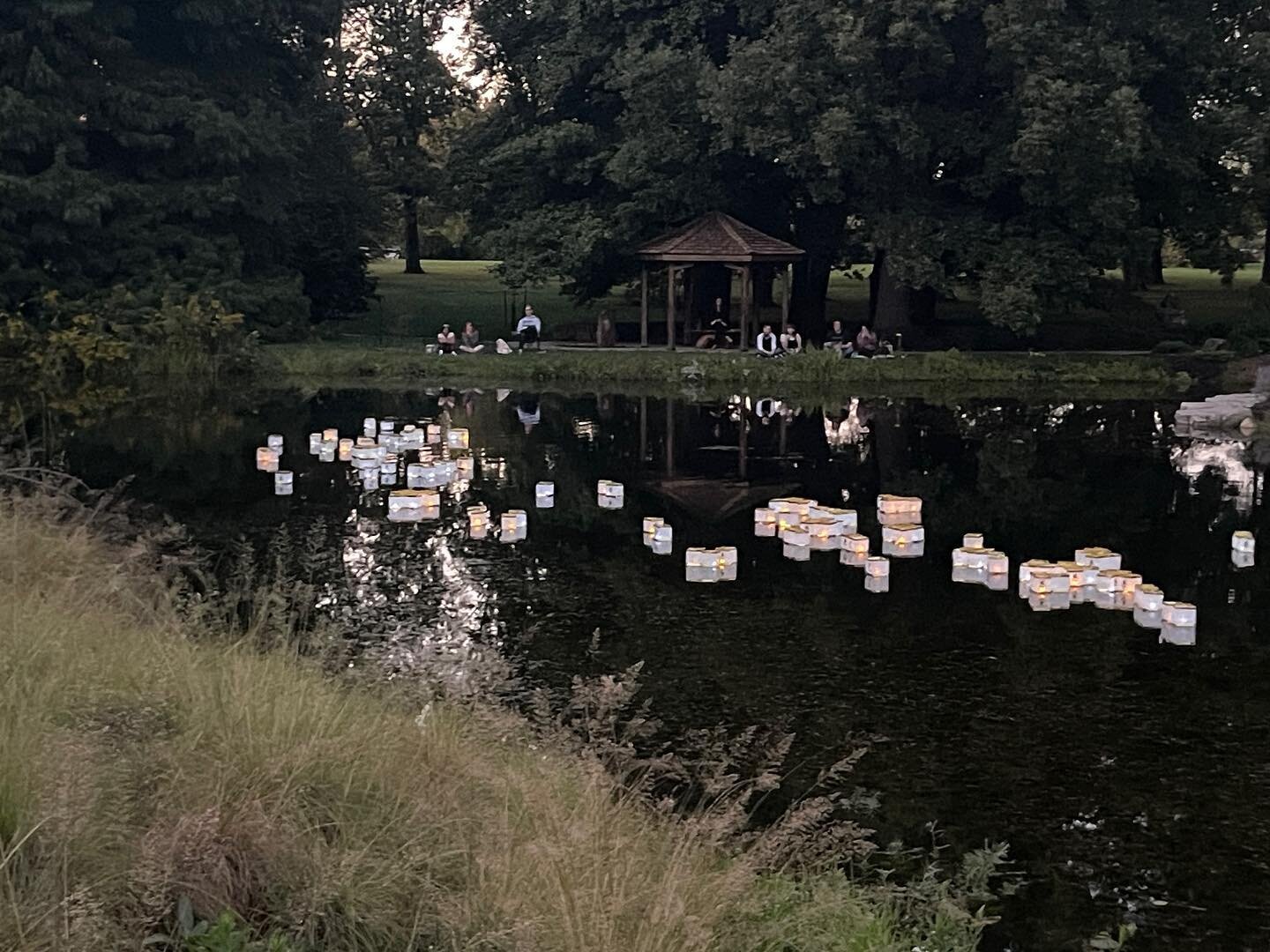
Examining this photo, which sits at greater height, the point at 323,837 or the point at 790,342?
the point at 790,342

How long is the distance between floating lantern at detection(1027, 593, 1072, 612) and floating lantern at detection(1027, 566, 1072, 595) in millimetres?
26

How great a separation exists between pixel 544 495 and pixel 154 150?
20808mm

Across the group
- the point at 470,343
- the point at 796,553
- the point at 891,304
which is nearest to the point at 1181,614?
the point at 796,553

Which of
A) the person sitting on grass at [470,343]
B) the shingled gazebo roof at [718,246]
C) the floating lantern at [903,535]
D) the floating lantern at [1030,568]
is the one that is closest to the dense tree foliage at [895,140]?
the shingled gazebo roof at [718,246]

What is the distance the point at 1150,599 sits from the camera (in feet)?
38.1

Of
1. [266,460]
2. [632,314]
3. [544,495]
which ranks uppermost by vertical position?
[632,314]

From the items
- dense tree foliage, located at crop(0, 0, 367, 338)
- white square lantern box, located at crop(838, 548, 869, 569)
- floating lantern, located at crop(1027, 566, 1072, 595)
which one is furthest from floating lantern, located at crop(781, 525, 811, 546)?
dense tree foliage, located at crop(0, 0, 367, 338)

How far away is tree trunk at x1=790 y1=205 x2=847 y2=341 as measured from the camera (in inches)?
1446

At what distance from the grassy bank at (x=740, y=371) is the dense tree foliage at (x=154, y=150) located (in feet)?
11.2

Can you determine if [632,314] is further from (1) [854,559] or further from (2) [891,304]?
(1) [854,559]

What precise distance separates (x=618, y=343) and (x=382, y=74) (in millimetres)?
14896

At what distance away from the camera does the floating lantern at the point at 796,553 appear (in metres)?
13.7

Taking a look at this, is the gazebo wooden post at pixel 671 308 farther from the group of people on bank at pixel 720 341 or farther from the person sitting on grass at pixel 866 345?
the person sitting on grass at pixel 866 345

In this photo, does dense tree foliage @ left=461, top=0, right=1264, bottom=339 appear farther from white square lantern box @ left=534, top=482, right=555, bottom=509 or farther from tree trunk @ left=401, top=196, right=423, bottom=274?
white square lantern box @ left=534, top=482, right=555, bottom=509
